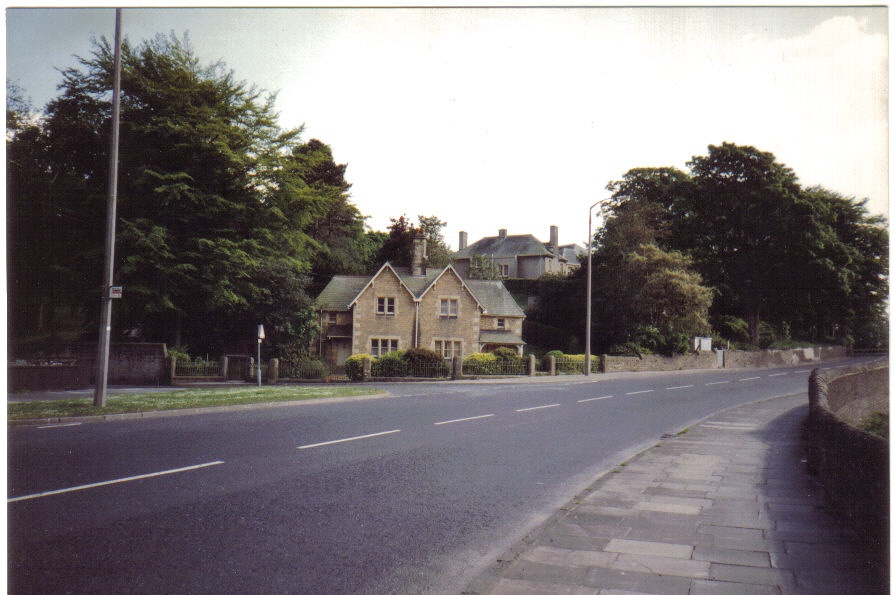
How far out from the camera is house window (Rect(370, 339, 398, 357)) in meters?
46.7

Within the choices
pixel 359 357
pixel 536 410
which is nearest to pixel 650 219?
pixel 359 357

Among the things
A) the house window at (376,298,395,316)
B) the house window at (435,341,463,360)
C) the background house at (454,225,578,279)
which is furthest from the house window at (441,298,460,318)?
the background house at (454,225,578,279)

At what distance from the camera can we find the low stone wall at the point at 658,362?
41.1m

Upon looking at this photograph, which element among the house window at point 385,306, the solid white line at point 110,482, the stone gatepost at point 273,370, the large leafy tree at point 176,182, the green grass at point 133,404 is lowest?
the stone gatepost at point 273,370

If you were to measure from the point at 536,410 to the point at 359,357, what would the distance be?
1933 cm

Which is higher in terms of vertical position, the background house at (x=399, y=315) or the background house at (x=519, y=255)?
the background house at (x=519, y=255)

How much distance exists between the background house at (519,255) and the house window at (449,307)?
3120 cm

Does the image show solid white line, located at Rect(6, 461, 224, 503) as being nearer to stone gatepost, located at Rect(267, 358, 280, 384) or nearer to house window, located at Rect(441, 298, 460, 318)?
stone gatepost, located at Rect(267, 358, 280, 384)

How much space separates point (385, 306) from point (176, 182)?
2715cm

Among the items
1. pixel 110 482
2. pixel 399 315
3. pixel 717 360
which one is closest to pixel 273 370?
pixel 399 315

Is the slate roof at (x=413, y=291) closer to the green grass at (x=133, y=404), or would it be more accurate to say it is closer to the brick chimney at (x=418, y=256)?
the brick chimney at (x=418, y=256)

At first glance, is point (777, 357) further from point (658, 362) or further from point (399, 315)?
point (399, 315)

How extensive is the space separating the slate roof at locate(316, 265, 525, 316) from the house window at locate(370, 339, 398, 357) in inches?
126

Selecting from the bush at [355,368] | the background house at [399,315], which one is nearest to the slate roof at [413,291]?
the background house at [399,315]
